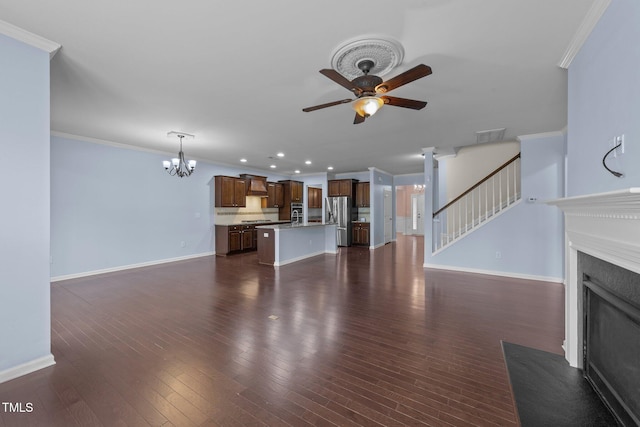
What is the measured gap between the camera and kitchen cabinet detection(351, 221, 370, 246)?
905 centimetres

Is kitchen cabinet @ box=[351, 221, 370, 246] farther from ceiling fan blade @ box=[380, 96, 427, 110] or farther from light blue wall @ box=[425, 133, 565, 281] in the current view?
ceiling fan blade @ box=[380, 96, 427, 110]

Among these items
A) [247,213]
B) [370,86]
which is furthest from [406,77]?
[247,213]

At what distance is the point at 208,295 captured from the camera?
4.06 meters

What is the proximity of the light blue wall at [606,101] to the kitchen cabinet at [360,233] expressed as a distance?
6.69 meters

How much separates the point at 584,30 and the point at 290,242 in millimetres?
5668

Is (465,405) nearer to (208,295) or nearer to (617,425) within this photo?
(617,425)

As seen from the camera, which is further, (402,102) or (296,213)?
(296,213)

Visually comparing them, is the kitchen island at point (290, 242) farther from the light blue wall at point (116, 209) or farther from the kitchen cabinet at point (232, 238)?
the light blue wall at point (116, 209)

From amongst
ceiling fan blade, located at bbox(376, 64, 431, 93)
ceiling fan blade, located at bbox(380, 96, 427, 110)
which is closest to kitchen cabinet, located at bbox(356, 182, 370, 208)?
ceiling fan blade, located at bbox(380, 96, 427, 110)

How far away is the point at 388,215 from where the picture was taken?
395 inches

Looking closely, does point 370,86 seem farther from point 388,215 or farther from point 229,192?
point 388,215

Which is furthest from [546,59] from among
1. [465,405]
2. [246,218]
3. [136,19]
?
[246,218]

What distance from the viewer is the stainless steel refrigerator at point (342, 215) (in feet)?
29.9

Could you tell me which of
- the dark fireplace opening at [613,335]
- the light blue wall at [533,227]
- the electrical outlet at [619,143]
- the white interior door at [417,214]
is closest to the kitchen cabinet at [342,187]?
the light blue wall at [533,227]
